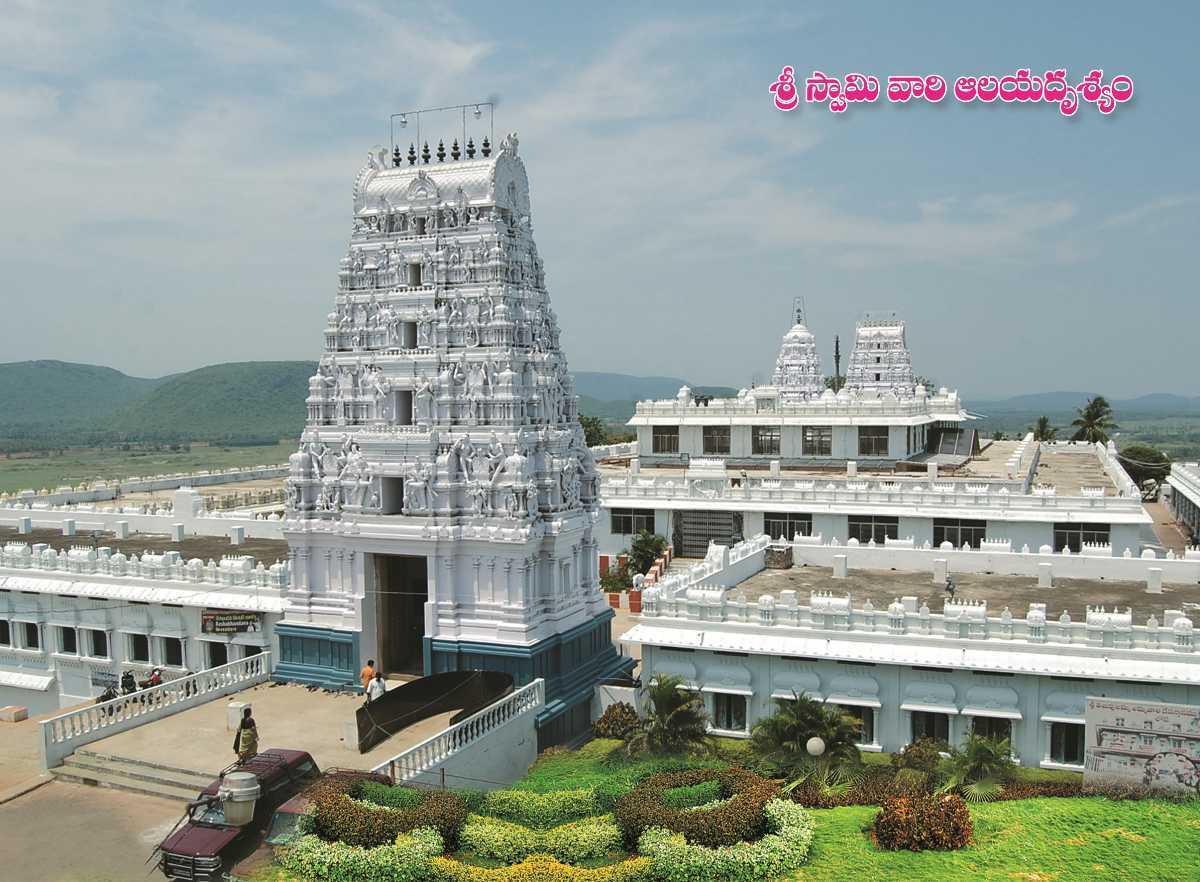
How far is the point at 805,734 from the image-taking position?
27.2 m

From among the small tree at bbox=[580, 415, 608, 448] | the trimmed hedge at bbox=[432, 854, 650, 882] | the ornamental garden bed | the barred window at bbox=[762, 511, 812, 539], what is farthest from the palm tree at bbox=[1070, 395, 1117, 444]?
the trimmed hedge at bbox=[432, 854, 650, 882]

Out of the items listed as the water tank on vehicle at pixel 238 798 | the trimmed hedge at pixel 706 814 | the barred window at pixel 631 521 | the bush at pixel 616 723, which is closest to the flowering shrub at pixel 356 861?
the water tank on vehicle at pixel 238 798

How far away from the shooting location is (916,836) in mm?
22734

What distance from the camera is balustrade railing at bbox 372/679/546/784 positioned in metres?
26.4

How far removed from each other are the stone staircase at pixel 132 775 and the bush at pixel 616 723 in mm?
11465

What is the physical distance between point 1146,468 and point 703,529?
68566 mm

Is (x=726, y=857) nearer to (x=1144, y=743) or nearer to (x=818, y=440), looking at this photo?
(x=1144, y=743)

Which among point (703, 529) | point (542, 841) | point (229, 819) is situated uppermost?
point (703, 529)

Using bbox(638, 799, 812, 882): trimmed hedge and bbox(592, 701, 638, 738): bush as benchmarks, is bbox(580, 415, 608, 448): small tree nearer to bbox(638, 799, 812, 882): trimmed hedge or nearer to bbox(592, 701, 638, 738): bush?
bbox(592, 701, 638, 738): bush

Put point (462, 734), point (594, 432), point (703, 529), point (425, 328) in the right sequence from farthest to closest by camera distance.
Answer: point (594, 432), point (703, 529), point (425, 328), point (462, 734)

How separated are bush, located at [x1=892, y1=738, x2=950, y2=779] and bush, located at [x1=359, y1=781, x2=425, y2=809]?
12.8 m

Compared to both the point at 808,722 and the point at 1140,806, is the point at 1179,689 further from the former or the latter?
the point at 808,722

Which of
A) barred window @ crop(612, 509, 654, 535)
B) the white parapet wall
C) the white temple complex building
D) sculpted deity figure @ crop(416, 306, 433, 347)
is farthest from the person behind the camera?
barred window @ crop(612, 509, 654, 535)

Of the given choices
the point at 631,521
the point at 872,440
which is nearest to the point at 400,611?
the point at 631,521
